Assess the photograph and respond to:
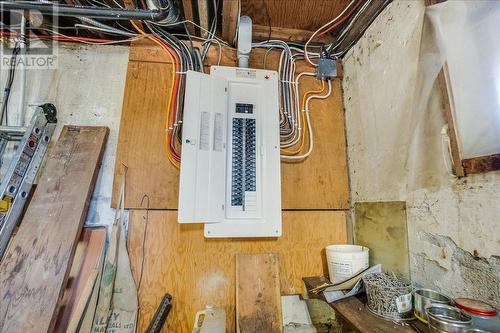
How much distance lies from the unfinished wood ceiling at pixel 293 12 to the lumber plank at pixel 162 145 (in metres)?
0.18

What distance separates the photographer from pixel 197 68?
1.42 metres

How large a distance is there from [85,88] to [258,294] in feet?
4.71

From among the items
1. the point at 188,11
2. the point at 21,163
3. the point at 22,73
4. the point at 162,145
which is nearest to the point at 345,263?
the point at 162,145

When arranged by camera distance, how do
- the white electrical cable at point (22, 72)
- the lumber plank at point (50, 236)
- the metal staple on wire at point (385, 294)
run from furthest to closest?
the white electrical cable at point (22, 72)
the lumber plank at point (50, 236)
the metal staple on wire at point (385, 294)

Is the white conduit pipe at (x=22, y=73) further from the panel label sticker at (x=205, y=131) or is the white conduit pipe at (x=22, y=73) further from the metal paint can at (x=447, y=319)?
the metal paint can at (x=447, y=319)

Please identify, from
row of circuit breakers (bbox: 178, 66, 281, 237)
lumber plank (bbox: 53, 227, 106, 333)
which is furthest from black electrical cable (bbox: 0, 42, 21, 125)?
row of circuit breakers (bbox: 178, 66, 281, 237)

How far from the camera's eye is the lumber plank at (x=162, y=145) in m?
1.32

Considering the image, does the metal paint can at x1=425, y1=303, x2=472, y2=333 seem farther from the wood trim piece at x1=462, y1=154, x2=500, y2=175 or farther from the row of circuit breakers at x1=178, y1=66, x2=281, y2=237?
the row of circuit breakers at x1=178, y1=66, x2=281, y2=237

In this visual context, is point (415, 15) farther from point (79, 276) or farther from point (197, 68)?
point (79, 276)

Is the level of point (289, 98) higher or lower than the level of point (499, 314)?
higher

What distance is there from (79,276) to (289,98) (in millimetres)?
1392

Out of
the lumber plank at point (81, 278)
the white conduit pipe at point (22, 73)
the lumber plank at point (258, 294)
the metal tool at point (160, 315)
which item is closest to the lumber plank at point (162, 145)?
the lumber plank at point (81, 278)

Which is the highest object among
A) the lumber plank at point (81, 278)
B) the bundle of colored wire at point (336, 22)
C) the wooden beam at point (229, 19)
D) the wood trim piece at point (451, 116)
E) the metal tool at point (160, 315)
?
the bundle of colored wire at point (336, 22)

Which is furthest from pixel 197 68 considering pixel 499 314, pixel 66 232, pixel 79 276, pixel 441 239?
pixel 499 314
